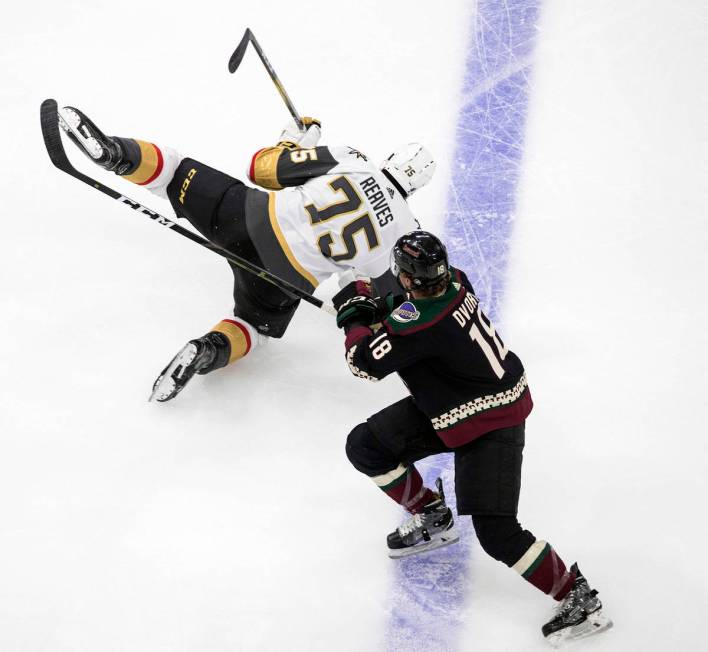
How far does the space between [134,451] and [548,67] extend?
2572 millimetres

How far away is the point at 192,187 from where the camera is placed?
3.44 metres

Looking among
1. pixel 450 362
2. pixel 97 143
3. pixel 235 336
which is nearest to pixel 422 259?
pixel 450 362

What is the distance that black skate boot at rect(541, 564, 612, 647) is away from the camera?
2883 millimetres

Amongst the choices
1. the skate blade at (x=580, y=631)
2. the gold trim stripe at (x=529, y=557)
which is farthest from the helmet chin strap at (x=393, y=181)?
the skate blade at (x=580, y=631)

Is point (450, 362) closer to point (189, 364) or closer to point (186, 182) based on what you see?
point (189, 364)

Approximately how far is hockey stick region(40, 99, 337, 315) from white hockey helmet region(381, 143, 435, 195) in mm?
493

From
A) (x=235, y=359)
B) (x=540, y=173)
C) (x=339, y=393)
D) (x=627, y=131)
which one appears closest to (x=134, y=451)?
(x=235, y=359)

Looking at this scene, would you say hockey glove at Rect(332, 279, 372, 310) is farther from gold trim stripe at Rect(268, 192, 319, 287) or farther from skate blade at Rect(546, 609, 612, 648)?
skate blade at Rect(546, 609, 612, 648)

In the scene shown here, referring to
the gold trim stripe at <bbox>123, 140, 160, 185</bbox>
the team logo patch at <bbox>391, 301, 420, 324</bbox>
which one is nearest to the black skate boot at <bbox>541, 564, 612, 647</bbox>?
the team logo patch at <bbox>391, 301, 420, 324</bbox>

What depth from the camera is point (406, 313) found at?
8.73 ft

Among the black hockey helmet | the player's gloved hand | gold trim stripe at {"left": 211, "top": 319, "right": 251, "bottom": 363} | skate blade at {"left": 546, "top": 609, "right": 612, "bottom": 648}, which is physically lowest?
skate blade at {"left": 546, "top": 609, "right": 612, "bottom": 648}

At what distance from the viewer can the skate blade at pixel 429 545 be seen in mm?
3137

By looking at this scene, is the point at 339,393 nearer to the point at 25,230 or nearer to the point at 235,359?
the point at 235,359

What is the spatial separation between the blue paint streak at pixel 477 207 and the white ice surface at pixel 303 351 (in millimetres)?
64
